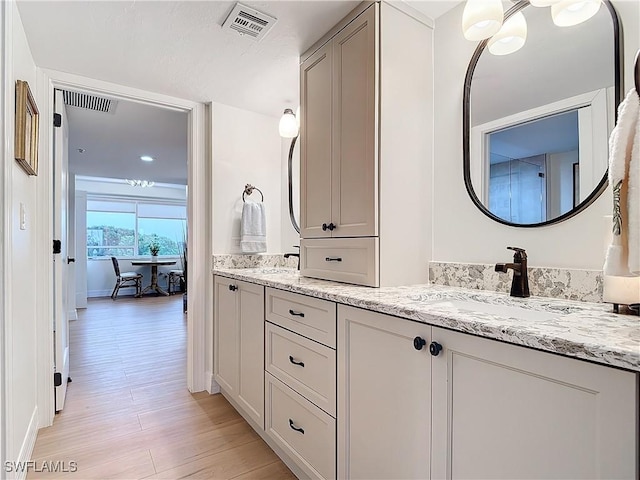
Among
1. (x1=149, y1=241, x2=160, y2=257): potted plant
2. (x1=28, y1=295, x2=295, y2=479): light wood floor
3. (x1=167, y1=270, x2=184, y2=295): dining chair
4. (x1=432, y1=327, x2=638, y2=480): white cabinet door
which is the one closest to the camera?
(x1=432, y1=327, x2=638, y2=480): white cabinet door

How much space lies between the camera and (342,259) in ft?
5.64

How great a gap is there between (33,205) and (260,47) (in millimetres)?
1531

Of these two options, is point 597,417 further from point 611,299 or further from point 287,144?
point 287,144

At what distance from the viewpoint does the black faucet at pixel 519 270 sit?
131 centimetres

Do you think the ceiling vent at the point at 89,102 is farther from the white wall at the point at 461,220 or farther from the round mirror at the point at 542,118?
the round mirror at the point at 542,118

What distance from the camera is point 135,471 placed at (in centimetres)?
167

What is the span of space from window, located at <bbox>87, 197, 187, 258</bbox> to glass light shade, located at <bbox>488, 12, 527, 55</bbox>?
7.75 metres

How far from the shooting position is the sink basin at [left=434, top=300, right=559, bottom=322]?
40.7 inches

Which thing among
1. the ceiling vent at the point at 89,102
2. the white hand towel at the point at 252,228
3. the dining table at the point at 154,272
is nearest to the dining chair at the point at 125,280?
the dining table at the point at 154,272

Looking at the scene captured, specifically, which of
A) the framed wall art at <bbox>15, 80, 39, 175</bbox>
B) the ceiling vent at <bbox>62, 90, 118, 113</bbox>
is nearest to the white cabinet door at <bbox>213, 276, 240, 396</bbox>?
the framed wall art at <bbox>15, 80, 39, 175</bbox>

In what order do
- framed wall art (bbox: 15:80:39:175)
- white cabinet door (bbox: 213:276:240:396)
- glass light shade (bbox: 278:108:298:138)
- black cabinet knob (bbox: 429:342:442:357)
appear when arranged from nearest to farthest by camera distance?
black cabinet knob (bbox: 429:342:442:357) → framed wall art (bbox: 15:80:39:175) → white cabinet door (bbox: 213:276:240:396) → glass light shade (bbox: 278:108:298:138)

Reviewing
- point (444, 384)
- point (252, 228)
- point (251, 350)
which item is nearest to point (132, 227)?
point (252, 228)

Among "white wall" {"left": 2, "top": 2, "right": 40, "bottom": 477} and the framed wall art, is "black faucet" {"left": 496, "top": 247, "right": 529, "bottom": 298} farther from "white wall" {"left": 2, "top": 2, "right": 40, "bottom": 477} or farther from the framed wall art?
the framed wall art

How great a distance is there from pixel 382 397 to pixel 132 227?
7.83 meters
